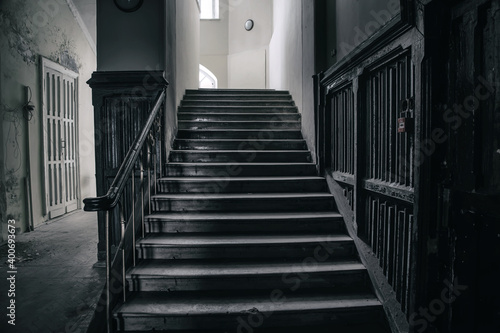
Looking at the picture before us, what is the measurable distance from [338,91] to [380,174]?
1.25m

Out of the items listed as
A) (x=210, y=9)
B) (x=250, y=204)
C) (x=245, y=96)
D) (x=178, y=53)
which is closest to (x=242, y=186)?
(x=250, y=204)

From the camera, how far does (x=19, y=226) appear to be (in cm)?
523

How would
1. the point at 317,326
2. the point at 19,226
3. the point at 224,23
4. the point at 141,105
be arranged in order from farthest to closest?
the point at 224,23 → the point at 19,226 → the point at 141,105 → the point at 317,326

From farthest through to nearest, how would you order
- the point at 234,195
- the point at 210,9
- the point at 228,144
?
the point at 210,9 < the point at 228,144 < the point at 234,195

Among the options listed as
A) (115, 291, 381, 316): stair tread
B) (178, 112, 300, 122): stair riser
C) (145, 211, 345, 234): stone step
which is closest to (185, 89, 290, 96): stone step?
(178, 112, 300, 122): stair riser

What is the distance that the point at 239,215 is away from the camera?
128 inches

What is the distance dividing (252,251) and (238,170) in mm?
1294

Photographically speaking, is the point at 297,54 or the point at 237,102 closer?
the point at 297,54

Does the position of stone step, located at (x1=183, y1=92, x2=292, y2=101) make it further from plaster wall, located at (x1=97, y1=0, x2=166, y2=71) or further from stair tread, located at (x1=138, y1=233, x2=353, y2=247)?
stair tread, located at (x1=138, y1=233, x2=353, y2=247)

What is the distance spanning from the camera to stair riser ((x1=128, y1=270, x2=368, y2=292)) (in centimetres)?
258

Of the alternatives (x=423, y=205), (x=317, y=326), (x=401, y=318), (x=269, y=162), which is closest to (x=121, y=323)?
(x=317, y=326)

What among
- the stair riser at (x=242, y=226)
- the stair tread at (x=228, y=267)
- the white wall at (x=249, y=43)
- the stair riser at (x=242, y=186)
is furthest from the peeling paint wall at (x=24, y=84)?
the white wall at (x=249, y=43)

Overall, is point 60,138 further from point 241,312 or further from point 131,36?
point 241,312

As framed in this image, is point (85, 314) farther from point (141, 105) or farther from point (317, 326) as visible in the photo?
point (141, 105)
